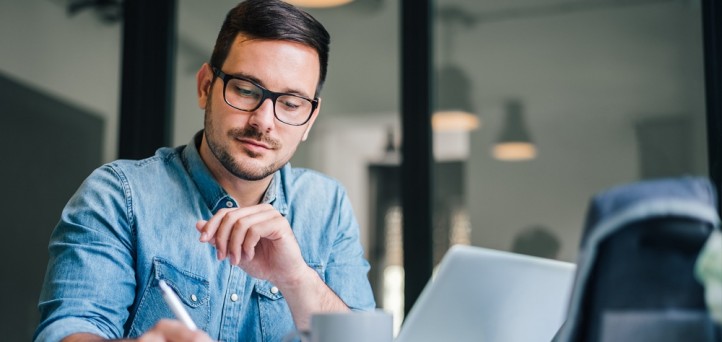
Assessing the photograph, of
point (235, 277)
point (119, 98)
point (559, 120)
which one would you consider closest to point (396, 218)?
point (559, 120)

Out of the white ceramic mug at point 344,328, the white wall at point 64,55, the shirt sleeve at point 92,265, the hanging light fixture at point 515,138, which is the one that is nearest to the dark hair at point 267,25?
the shirt sleeve at point 92,265

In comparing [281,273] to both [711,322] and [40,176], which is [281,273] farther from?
[40,176]

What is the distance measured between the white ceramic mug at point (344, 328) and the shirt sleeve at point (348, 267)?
2.07 ft

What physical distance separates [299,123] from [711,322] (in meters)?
1.10

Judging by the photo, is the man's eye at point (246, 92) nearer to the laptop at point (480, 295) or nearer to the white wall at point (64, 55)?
the laptop at point (480, 295)

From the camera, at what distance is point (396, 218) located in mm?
2998

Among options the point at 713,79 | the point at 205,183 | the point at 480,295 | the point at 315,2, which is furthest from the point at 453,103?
the point at 480,295

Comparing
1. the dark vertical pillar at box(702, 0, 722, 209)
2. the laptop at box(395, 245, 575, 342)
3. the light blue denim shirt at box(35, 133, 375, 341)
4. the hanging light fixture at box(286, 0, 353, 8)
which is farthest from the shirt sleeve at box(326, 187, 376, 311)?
the dark vertical pillar at box(702, 0, 722, 209)

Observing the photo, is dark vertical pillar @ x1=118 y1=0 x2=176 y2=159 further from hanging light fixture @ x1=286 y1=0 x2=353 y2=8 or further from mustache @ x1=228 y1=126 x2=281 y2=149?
mustache @ x1=228 y1=126 x2=281 y2=149

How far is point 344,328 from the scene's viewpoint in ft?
2.80

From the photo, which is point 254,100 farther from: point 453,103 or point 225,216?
point 453,103

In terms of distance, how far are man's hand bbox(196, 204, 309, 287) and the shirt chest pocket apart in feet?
0.74

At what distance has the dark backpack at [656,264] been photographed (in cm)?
58

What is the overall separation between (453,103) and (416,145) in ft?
0.76
